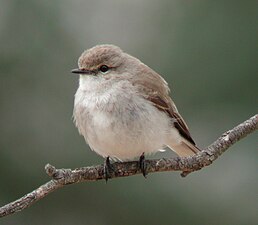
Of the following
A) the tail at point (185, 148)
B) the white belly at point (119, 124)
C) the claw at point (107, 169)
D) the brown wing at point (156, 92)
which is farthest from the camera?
the tail at point (185, 148)

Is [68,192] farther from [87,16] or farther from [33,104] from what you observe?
[87,16]

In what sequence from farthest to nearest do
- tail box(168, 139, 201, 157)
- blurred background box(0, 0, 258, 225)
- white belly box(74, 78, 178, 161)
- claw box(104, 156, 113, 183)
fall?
blurred background box(0, 0, 258, 225), tail box(168, 139, 201, 157), white belly box(74, 78, 178, 161), claw box(104, 156, 113, 183)

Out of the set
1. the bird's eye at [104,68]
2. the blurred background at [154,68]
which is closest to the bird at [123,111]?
the bird's eye at [104,68]

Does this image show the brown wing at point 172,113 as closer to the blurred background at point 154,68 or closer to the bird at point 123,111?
the bird at point 123,111

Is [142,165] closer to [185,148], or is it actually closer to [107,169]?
[107,169]

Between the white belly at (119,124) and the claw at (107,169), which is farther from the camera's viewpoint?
the white belly at (119,124)

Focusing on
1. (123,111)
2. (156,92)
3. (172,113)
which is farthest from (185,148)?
(123,111)

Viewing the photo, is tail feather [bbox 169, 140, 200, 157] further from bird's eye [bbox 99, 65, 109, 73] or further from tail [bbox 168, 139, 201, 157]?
bird's eye [bbox 99, 65, 109, 73]

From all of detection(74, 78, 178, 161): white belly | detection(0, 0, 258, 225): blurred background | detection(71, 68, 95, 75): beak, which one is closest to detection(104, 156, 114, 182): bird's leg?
detection(74, 78, 178, 161): white belly
